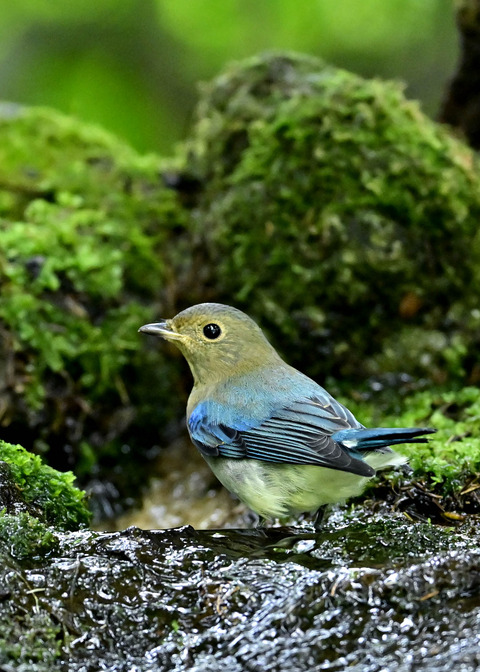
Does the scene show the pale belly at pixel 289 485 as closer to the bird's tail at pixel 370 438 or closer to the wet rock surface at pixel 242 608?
the bird's tail at pixel 370 438

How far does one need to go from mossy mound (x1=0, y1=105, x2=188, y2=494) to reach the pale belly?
1.95m

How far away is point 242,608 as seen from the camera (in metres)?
2.73

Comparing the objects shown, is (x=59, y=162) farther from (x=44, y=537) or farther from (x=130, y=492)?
(x=44, y=537)

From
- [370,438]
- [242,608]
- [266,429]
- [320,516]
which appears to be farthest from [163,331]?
[242,608]

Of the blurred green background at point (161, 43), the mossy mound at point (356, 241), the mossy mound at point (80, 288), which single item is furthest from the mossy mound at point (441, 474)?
the blurred green background at point (161, 43)

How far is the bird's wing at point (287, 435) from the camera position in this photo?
11.7 ft

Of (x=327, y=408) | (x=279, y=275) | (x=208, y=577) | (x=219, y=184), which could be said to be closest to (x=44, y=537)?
(x=208, y=577)

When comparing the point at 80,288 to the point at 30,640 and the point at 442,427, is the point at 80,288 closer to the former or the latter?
the point at 442,427

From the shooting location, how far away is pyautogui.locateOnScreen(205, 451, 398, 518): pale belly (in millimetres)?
3621

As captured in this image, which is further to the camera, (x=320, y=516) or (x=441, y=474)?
(x=320, y=516)

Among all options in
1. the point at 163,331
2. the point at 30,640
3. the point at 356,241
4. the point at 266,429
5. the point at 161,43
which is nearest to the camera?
the point at 30,640

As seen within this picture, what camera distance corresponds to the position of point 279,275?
19.2ft

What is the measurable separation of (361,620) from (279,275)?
11.7ft

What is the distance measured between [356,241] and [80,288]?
7.16 ft
